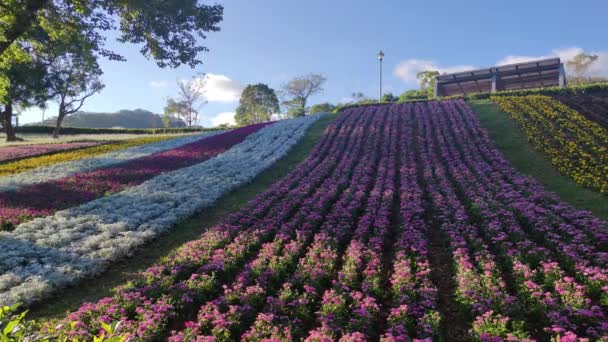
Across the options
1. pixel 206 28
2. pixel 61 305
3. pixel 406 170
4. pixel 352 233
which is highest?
pixel 206 28

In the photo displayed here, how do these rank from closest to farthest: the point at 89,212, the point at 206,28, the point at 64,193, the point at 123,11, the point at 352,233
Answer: the point at 352,233 < the point at 89,212 < the point at 64,193 < the point at 123,11 < the point at 206,28

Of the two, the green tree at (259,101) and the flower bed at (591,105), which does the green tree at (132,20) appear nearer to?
the flower bed at (591,105)

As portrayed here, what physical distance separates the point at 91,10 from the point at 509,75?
54273 mm

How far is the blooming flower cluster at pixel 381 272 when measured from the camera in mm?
7203

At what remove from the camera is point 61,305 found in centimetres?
895

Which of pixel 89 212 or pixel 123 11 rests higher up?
pixel 123 11

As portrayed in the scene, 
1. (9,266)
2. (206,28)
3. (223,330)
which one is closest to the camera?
(223,330)

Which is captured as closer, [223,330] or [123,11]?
[223,330]

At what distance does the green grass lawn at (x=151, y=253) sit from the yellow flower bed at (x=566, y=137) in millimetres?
13933

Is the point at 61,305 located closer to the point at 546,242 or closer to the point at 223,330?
the point at 223,330

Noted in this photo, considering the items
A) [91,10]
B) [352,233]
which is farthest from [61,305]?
[91,10]

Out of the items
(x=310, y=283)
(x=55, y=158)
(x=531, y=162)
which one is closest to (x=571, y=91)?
(x=531, y=162)

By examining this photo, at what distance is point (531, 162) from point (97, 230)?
20.2m

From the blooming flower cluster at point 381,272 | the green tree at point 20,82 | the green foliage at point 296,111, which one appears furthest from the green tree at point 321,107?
the blooming flower cluster at point 381,272
